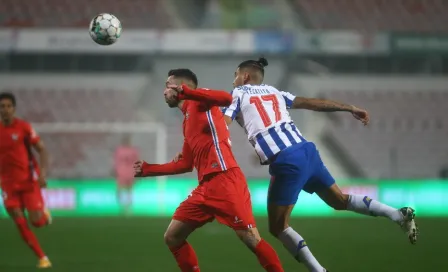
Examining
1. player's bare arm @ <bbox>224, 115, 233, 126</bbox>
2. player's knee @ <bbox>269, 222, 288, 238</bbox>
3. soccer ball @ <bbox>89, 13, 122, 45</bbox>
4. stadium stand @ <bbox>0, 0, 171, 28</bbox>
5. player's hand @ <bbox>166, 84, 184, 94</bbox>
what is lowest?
player's knee @ <bbox>269, 222, 288, 238</bbox>

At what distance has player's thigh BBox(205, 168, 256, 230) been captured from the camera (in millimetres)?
6898

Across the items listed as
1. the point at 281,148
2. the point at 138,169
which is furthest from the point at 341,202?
the point at 138,169

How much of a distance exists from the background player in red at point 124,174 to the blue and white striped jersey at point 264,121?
14.5 m

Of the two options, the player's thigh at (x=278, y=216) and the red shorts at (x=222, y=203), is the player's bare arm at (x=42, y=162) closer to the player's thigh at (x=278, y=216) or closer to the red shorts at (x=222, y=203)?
the red shorts at (x=222, y=203)

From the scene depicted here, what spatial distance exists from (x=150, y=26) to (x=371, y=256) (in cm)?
1780

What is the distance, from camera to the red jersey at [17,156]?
418 inches

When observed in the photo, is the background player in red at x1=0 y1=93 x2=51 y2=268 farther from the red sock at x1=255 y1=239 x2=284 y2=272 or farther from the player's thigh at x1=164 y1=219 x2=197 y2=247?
the red sock at x1=255 y1=239 x2=284 y2=272

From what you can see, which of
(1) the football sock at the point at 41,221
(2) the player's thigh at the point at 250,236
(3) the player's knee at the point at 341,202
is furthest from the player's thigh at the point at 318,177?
(1) the football sock at the point at 41,221

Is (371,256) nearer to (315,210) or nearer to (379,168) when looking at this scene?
(315,210)

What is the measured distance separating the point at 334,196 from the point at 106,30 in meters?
2.78

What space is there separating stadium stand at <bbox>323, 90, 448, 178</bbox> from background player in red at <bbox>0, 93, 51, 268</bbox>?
1670 cm

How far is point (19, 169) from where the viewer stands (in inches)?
421

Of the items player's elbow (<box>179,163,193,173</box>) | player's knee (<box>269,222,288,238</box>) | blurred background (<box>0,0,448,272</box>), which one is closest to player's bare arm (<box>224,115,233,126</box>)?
player's elbow (<box>179,163,193,173</box>)

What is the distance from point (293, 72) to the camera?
2722 centimetres
